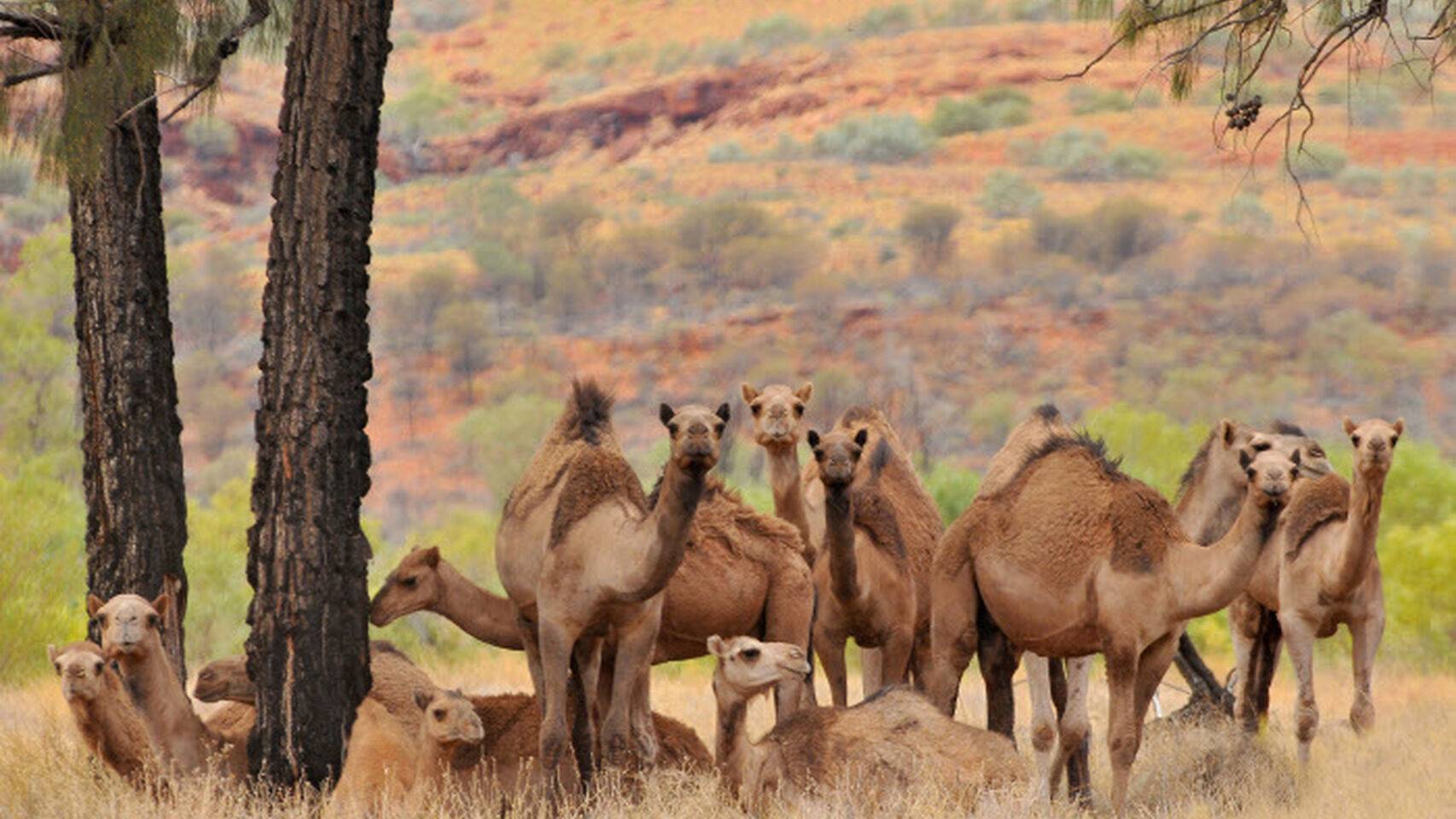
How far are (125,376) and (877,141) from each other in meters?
62.9

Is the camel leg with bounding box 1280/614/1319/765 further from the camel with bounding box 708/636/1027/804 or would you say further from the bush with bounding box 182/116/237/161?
the bush with bounding box 182/116/237/161

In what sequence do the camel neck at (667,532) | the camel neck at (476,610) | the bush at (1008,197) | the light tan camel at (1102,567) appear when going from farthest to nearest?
the bush at (1008,197) < the camel neck at (476,610) < the light tan camel at (1102,567) < the camel neck at (667,532)

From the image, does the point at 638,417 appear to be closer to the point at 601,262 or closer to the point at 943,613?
the point at 601,262

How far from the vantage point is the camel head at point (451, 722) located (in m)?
10.2

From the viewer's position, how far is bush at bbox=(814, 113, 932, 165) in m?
73.3

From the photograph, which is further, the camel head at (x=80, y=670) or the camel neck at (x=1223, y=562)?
the camel neck at (x=1223, y=562)

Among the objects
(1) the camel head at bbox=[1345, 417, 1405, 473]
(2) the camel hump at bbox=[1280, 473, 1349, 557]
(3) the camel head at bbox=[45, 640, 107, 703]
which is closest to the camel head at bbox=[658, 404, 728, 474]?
(3) the camel head at bbox=[45, 640, 107, 703]

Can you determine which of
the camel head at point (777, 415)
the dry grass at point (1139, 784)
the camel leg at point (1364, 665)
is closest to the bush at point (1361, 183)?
the dry grass at point (1139, 784)

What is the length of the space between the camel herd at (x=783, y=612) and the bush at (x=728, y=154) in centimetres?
6240

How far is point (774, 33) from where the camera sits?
81438 millimetres

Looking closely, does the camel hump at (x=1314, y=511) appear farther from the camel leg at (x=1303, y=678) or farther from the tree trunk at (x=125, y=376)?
the tree trunk at (x=125, y=376)

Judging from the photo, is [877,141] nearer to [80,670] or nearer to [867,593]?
[867,593]

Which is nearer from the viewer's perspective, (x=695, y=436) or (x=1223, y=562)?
(x=695, y=436)

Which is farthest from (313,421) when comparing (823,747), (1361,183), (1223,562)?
(1361,183)
